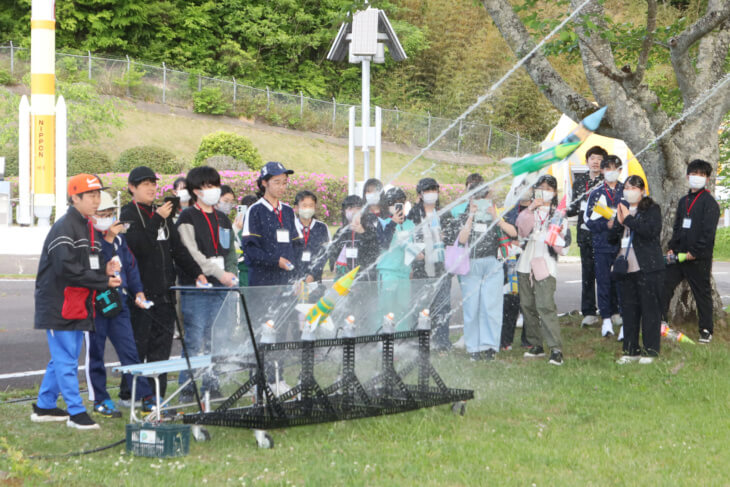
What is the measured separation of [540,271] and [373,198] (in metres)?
2.05

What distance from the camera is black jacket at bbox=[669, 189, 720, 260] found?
10.4 m

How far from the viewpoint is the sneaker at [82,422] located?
700cm

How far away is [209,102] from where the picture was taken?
44844mm

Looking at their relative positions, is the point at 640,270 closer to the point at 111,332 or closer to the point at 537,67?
the point at 537,67

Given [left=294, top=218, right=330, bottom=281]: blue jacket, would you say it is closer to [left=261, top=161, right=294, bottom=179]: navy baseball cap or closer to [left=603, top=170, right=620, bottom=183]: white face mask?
[left=261, top=161, right=294, bottom=179]: navy baseball cap

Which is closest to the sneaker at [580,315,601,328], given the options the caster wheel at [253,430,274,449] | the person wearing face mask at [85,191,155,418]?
the person wearing face mask at [85,191,155,418]

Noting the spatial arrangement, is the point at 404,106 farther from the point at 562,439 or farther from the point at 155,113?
the point at 562,439

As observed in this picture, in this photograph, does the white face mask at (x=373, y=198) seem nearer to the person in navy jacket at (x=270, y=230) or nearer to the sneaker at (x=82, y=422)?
the person in navy jacket at (x=270, y=230)

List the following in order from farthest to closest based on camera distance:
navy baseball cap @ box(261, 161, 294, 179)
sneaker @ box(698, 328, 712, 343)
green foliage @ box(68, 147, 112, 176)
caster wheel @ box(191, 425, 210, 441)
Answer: green foliage @ box(68, 147, 112, 176)
sneaker @ box(698, 328, 712, 343)
navy baseball cap @ box(261, 161, 294, 179)
caster wheel @ box(191, 425, 210, 441)

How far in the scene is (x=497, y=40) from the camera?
24.3 m

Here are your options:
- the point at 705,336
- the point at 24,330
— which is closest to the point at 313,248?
the point at 705,336

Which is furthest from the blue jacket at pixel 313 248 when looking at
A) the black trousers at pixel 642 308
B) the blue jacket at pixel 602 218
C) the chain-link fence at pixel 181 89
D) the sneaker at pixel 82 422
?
the chain-link fence at pixel 181 89

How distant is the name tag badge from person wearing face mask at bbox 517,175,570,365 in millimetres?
2942

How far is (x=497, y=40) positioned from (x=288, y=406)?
63.1 feet
